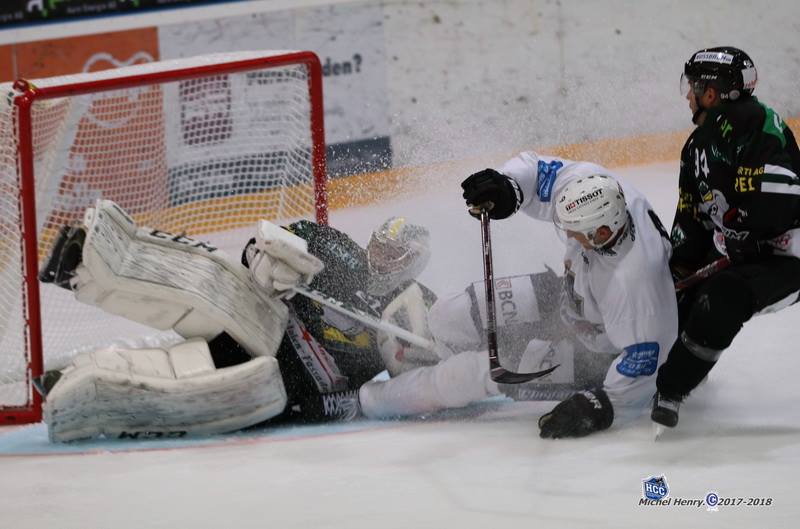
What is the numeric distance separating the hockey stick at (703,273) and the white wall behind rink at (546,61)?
7.39ft

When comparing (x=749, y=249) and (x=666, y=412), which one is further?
(x=749, y=249)

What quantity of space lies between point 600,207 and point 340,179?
2.46m

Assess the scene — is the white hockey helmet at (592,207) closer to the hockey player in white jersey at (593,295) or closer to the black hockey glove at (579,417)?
the hockey player in white jersey at (593,295)

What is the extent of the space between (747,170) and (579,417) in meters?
0.76

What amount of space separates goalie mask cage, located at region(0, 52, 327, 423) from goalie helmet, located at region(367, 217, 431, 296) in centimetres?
80

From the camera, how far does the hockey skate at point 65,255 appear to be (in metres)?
3.21

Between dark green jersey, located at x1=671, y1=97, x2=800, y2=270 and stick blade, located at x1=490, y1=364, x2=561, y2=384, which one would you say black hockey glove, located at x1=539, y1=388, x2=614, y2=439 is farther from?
dark green jersey, located at x1=671, y1=97, x2=800, y2=270

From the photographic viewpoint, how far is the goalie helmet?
3588mm

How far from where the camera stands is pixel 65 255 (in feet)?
10.5

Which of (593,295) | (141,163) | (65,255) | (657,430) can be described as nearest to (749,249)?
(593,295)

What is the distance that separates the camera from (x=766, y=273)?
299 centimetres

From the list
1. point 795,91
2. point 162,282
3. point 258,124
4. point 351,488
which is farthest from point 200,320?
point 795,91

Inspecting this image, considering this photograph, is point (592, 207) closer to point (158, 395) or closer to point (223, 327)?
point (223, 327)

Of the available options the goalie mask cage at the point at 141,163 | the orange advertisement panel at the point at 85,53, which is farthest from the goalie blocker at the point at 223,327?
the orange advertisement panel at the point at 85,53
